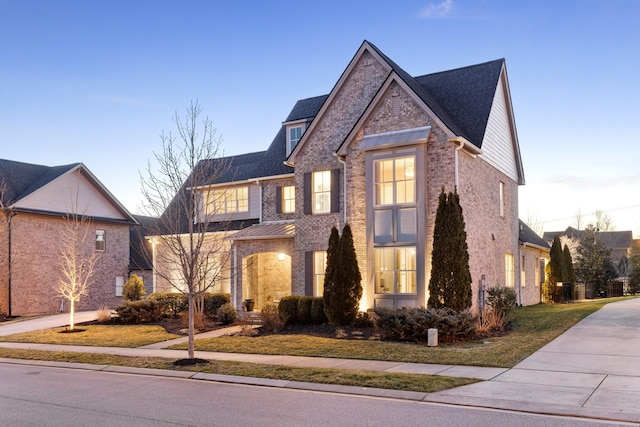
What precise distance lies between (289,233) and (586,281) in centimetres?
2465

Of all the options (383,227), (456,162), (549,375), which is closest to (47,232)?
(383,227)

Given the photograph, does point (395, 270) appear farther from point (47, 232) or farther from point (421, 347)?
point (47, 232)

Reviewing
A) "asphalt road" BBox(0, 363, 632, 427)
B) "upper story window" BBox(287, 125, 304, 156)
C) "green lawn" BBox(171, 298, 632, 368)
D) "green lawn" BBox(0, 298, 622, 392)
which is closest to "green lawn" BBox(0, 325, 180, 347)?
"green lawn" BBox(0, 298, 622, 392)

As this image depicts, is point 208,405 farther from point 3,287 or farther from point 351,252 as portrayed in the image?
point 3,287

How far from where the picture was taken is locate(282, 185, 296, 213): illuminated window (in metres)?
25.0

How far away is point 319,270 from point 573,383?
12403mm

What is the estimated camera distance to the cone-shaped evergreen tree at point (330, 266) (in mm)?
18938

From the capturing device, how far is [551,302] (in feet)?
97.6

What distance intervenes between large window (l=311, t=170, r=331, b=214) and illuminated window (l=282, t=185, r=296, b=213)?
Answer: 327 cm

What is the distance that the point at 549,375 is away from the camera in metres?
10.6

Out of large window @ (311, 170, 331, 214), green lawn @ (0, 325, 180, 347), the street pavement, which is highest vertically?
large window @ (311, 170, 331, 214)

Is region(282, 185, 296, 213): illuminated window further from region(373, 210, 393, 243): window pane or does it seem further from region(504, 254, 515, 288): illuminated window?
region(504, 254, 515, 288): illuminated window

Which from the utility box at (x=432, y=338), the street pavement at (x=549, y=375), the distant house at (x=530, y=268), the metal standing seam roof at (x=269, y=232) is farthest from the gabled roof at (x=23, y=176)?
the distant house at (x=530, y=268)

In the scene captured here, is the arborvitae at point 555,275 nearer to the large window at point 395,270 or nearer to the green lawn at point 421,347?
the green lawn at point 421,347
